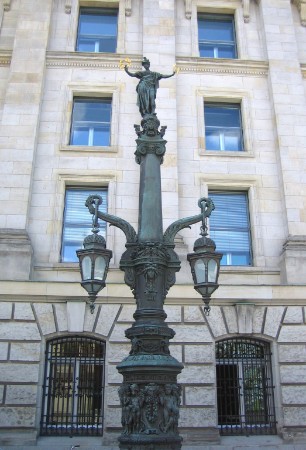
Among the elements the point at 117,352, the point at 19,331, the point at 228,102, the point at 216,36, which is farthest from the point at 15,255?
the point at 216,36

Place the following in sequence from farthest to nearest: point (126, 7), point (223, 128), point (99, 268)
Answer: point (126, 7) → point (223, 128) → point (99, 268)

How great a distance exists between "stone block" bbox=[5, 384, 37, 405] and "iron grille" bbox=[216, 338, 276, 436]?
4.89 metres

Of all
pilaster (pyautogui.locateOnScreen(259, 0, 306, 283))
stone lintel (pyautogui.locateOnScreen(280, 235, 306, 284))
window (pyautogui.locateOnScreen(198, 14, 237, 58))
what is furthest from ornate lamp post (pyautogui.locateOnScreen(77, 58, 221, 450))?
window (pyautogui.locateOnScreen(198, 14, 237, 58))

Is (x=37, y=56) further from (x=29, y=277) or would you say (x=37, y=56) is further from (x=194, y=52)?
(x=29, y=277)

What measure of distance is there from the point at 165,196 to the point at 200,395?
586cm

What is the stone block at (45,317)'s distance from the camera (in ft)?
43.7

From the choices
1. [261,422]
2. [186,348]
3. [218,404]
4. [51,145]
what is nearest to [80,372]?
[186,348]

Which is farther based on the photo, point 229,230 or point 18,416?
point 229,230

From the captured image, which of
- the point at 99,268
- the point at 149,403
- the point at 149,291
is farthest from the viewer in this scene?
the point at 99,268

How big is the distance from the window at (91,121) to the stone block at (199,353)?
7.34 meters

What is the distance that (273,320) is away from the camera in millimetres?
13766

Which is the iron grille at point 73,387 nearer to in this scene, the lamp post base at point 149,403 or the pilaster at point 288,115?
the pilaster at point 288,115

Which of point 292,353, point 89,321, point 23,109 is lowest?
point 292,353

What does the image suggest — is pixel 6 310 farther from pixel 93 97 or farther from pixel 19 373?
pixel 93 97
